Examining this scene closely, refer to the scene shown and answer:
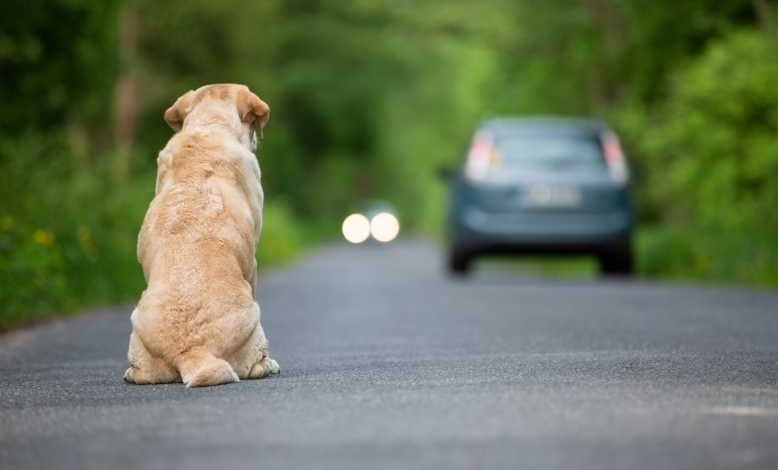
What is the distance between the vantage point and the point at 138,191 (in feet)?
67.1

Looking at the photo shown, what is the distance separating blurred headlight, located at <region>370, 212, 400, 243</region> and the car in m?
42.6

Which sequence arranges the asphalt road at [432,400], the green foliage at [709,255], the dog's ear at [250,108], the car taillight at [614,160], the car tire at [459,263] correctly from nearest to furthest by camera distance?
1. the asphalt road at [432,400]
2. the dog's ear at [250,108]
3. the green foliage at [709,255]
4. the car taillight at [614,160]
5. the car tire at [459,263]

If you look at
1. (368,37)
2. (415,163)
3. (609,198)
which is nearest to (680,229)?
(609,198)

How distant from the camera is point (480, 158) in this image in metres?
19.1

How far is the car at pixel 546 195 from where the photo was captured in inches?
734

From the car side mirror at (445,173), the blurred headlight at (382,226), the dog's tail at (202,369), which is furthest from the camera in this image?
the blurred headlight at (382,226)

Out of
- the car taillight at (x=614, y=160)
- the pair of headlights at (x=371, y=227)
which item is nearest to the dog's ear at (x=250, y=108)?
the car taillight at (x=614, y=160)

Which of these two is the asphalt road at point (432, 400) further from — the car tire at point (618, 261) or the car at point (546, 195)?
the car tire at point (618, 261)

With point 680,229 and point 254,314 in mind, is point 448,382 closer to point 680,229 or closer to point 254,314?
point 254,314

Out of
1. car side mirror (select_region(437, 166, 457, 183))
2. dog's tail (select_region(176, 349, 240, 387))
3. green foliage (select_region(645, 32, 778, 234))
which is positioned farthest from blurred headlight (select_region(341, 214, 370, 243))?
dog's tail (select_region(176, 349, 240, 387))

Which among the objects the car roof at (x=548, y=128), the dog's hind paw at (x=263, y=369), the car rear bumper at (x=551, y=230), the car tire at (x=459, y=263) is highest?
the car roof at (x=548, y=128)

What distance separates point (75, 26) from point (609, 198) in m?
6.66

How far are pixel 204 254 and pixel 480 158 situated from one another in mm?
11746

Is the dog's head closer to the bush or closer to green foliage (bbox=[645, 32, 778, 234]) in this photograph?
the bush
